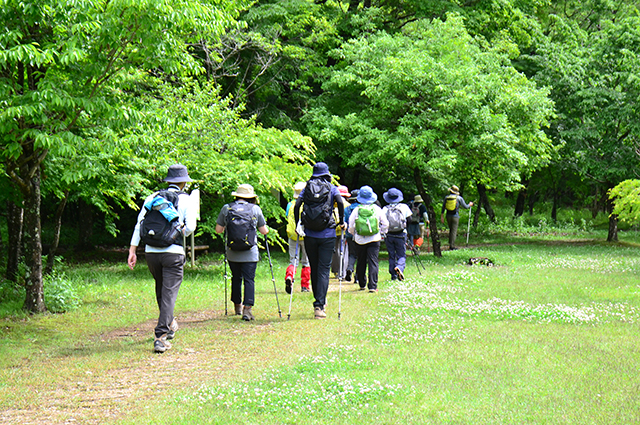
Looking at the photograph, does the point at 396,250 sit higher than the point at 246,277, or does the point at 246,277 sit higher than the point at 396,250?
the point at 396,250

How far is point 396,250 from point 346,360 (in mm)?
7358

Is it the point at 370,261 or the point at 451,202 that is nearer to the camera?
the point at 370,261

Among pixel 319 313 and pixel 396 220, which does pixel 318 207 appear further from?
pixel 396 220

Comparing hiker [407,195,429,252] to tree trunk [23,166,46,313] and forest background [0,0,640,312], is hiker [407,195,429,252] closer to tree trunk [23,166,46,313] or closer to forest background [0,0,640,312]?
forest background [0,0,640,312]

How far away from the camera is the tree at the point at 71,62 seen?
23.4 ft

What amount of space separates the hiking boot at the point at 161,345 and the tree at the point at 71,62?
2516mm

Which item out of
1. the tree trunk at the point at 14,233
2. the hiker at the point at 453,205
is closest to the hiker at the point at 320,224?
the tree trunk at the point at 14,233

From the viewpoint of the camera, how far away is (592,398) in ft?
16.8

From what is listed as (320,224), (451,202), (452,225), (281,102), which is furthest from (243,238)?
(281,102)

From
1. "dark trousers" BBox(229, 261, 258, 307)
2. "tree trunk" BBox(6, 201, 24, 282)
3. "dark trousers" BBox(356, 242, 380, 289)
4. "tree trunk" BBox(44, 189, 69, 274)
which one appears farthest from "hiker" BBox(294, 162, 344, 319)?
"tree trunk" BBox(6, 201, 24, 282)

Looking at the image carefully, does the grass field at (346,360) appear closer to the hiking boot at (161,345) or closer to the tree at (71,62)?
the hiking boot at (161,345)

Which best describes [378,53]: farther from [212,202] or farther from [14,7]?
[14,7]

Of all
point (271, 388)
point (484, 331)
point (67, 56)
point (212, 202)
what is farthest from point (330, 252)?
point (212, 202)

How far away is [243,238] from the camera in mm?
8914
